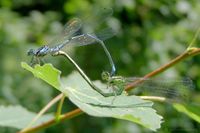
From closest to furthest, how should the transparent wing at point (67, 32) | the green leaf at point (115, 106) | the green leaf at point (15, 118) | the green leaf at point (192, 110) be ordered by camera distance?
the green leaf at point (115, 106)
the green leaf at point (192, 110)
the transparent wing at point (67, 32)
the green leaf at point (15, 118)

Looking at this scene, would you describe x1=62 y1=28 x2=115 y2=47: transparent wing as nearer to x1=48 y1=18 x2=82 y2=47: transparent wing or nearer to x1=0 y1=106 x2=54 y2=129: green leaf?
x1=48 y1=18 x2=82 y2=47: transparent wing

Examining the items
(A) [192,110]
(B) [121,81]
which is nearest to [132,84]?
(B) [121,81]

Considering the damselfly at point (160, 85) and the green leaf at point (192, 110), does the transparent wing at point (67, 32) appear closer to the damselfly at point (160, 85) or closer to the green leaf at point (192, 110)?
the damselfly at point (160, 85)

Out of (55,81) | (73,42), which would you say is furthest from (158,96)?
(55,81)

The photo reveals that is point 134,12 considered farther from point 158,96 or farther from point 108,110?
point 108,110

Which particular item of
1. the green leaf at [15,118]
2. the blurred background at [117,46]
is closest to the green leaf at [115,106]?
the green leaf at [15,118]

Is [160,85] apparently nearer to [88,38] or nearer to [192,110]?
[192,110]

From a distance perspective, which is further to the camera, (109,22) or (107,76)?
(109,22)
